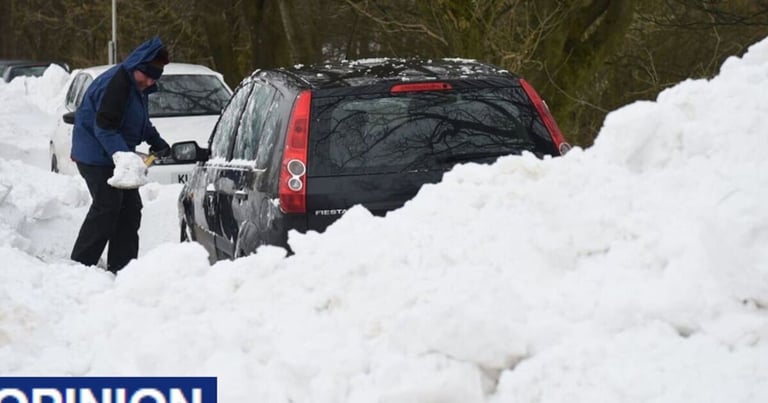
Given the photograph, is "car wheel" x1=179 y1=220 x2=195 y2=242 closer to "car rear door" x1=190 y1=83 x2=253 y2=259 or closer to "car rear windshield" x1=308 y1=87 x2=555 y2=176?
"car rear door" x1=190 y1=83 x2=253 y2=259

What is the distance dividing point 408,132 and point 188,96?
805 cm

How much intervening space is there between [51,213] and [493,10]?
221 inches

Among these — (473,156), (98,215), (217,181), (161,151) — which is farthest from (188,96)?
(473,156)

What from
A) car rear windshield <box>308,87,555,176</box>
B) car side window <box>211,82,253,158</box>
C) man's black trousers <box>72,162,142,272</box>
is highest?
car rear windshield <box>308,87,555,176</box>

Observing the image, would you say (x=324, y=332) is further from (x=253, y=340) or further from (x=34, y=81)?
(x=34, y=81)

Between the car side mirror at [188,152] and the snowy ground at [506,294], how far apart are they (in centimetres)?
239

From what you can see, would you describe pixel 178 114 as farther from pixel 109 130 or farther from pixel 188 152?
pixel 188 152

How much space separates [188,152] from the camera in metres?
8.70

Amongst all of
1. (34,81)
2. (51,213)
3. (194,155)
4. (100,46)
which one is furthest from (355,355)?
(100,46)

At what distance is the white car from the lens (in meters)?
12.9

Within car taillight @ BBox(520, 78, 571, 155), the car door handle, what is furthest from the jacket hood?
car taillight @ BBox(520, 78, 571, 155)

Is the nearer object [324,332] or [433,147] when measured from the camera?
[324,332]

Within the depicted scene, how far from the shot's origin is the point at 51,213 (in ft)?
38.4

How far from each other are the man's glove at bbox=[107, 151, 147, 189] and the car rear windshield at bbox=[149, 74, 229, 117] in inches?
203
